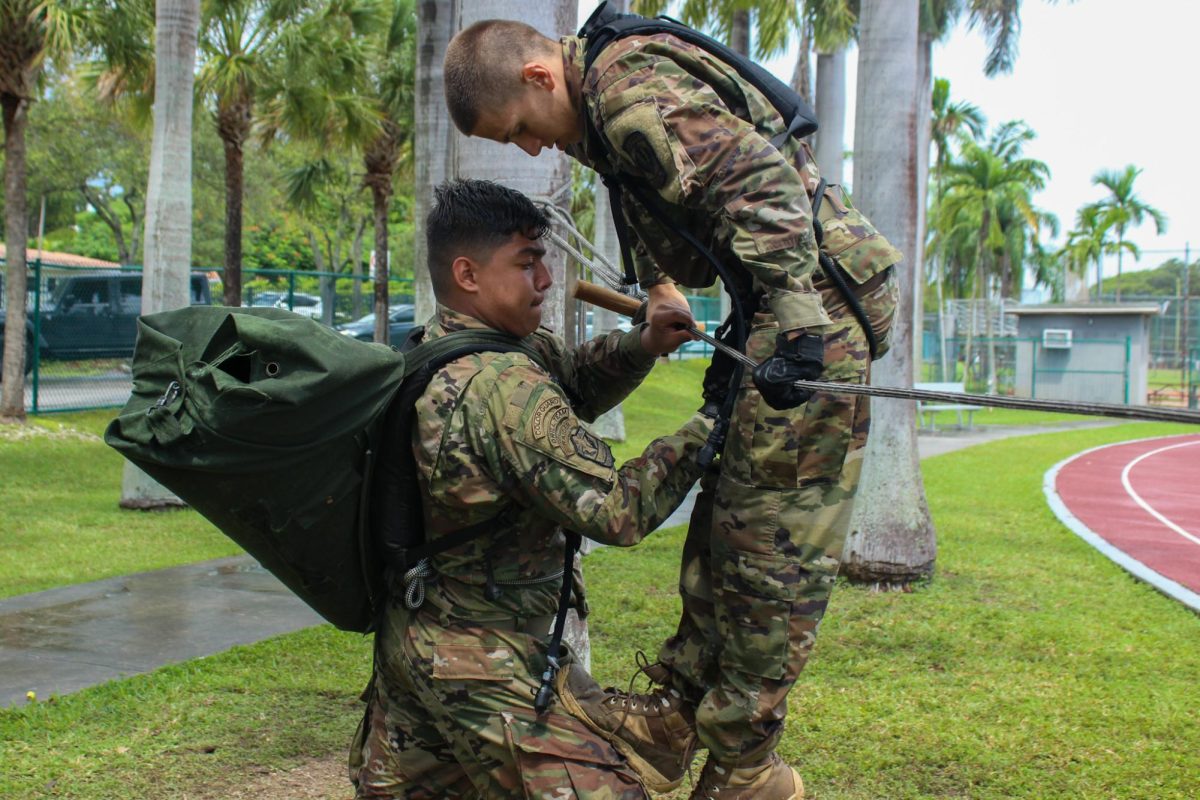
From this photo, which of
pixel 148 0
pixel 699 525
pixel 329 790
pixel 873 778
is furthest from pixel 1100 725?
pixel 148 0

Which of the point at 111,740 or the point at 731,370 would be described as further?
the point at 111,740

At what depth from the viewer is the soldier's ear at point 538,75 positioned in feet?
Result: 9.03

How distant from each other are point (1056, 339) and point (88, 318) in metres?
24.8

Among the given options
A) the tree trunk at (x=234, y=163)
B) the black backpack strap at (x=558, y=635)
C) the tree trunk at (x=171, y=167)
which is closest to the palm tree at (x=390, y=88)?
the tree trunk at (x=234, y=163)

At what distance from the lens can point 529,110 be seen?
278cm

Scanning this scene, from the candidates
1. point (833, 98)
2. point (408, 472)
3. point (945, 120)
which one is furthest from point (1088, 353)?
point (408, 472)

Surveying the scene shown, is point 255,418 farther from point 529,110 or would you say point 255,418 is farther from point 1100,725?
point 1100,725

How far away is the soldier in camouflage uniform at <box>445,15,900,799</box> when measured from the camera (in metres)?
2.55

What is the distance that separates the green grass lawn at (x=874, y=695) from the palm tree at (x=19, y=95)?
669cm

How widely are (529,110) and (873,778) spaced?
2631mm

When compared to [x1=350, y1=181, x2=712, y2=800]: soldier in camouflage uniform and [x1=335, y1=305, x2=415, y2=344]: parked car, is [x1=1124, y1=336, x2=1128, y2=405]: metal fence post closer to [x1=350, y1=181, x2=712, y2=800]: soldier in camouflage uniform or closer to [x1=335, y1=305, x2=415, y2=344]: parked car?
[x1=335, y1=305, x2=415, y2=344]: parked car

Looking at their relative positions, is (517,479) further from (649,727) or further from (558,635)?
(649,727)

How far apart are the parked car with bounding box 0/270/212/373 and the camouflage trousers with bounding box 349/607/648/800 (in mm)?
15002

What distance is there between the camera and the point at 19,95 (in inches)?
580
